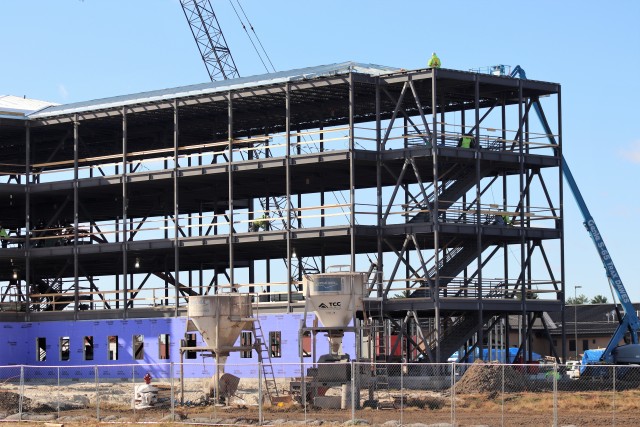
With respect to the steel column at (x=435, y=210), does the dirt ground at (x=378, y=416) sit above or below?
below

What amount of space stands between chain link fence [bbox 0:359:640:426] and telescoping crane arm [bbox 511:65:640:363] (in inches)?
143

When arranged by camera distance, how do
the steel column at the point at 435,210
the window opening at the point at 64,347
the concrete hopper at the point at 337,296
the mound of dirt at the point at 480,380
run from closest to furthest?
1. the concrete hopper at the point at 337,296
2. the mound of dirt at the point at 480,380
3. the steel column at the point at 435,210
4. the window opening at the point at 64,347

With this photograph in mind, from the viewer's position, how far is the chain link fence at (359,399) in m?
42.6

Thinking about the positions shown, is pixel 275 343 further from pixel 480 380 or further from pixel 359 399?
pixel 359 399

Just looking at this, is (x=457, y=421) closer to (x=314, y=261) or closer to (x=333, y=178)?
(x=333, y=178)

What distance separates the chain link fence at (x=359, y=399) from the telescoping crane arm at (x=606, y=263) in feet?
11.9

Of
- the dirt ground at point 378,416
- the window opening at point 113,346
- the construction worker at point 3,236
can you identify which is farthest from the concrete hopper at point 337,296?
the construction worker at point 3,236

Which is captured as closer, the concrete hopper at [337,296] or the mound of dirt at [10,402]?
the mound of dirt at [10,402]

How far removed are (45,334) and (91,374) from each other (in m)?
3.96

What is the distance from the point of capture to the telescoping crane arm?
67.2m

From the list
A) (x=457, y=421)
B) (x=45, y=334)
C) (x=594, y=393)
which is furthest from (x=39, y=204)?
(x=457, y=421)

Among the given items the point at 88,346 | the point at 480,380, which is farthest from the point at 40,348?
the point at 480,380

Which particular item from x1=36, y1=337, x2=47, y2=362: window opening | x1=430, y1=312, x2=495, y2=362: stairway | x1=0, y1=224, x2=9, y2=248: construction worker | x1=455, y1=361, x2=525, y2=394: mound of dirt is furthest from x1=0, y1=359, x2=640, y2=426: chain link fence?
x1=0, y1=224, x2=9, y2=248: construction worker

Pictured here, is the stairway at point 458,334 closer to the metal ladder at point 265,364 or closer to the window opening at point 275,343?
the window opening at point 275,343
